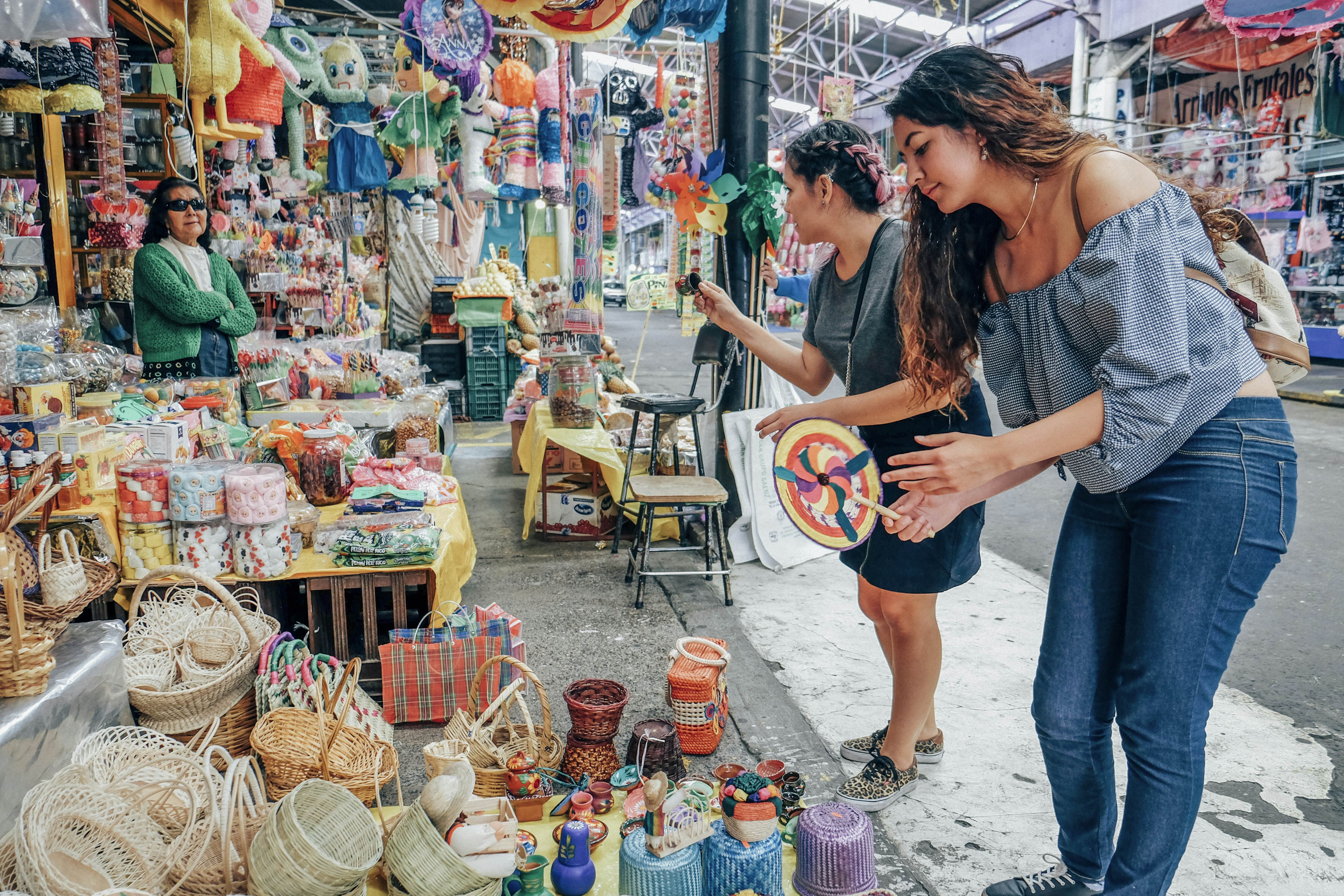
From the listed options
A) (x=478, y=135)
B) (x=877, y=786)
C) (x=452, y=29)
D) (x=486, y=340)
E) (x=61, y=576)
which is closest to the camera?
(x=61, y=576)

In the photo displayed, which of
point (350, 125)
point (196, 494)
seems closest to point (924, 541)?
point (196, 494)

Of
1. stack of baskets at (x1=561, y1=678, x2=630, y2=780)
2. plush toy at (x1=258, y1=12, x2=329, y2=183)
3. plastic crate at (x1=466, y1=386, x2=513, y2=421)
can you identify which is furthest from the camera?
plastic crate at (x1=466, y1=386, x2=513, y2=421)

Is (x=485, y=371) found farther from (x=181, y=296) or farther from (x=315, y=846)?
(x=315, y=846)

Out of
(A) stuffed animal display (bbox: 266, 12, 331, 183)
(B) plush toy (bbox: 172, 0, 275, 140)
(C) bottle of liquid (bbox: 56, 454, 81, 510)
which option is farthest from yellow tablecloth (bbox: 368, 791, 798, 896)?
(A) stuffed animal display (bbox: 266, 12, 331, 183)

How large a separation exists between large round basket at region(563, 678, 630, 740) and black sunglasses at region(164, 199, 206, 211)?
3.06 meters

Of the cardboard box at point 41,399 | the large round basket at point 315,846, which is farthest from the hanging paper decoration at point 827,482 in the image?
the cardboard box at point 41,399

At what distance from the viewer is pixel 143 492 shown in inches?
111

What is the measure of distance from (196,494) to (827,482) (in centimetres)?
198

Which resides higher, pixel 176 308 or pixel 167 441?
pixel 176 308

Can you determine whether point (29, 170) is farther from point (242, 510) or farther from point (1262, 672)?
point (1262, 672)

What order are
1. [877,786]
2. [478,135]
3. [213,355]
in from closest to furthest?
[877,786]
[213,355]
[478,135]

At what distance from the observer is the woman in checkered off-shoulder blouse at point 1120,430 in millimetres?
1438

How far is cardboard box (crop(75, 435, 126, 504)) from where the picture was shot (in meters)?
2.92

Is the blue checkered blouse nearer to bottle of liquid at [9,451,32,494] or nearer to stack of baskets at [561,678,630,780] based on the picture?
stack of baskets at [561,678,630,780]
